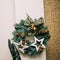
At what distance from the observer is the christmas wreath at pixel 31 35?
1787mm

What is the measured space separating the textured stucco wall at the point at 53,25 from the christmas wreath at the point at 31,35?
0.36 metres

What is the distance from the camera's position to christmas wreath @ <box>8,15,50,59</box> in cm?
179

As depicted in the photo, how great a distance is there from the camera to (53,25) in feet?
7.20

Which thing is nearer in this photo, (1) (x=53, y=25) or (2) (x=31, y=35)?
(2) (x=31, y=35)

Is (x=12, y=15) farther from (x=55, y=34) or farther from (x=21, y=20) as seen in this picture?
(x=55, y=34)

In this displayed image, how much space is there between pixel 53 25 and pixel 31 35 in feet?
1.68

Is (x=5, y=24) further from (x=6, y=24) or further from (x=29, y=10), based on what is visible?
(x=29, y=10)

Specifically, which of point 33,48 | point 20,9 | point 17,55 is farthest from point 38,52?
point 20,9

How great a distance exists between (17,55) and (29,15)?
0.54 m

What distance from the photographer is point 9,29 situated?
2.06 metres

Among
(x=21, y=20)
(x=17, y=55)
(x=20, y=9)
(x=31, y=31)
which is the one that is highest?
(x=20, y=9)

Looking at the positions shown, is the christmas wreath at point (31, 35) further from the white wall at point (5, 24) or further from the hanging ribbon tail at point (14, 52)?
the white wall at point (5, 24)

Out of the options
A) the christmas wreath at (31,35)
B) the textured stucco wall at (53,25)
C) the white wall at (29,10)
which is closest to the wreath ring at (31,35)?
the christmas wreath at (31,35)

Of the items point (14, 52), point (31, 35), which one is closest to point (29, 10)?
point (31, 35)
